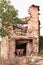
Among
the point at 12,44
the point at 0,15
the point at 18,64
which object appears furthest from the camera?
the point at 12,44

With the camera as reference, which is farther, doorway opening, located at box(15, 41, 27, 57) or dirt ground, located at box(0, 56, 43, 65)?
doorway opening, located at box(15, 41, 27, 57)

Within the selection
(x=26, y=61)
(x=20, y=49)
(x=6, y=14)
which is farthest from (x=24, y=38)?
(x=6, y=14)

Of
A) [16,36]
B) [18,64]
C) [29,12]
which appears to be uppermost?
[29,12]

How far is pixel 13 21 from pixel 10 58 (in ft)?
30.0

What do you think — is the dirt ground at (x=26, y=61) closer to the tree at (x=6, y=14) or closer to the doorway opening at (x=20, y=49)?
the doorway opening at (x=20, y=49)

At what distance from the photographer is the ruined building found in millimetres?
38094

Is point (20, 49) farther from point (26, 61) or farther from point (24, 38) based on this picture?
point (26, 61)

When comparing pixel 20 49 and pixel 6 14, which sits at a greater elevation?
pixel 6 14

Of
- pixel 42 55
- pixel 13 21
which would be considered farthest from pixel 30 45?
pixel 13 21

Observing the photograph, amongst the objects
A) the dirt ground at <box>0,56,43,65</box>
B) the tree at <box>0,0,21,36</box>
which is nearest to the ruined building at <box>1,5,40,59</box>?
the dirt ground at <box>0,56,43,65</box>

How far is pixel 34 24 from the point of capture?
1558 inches

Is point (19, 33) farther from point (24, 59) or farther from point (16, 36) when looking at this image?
point (24, 59)

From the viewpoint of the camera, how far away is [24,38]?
3888cm

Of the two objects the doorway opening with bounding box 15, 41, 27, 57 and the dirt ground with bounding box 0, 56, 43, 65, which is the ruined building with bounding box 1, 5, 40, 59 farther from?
the dirt ground with bounding box 0, 56, 43, 65
